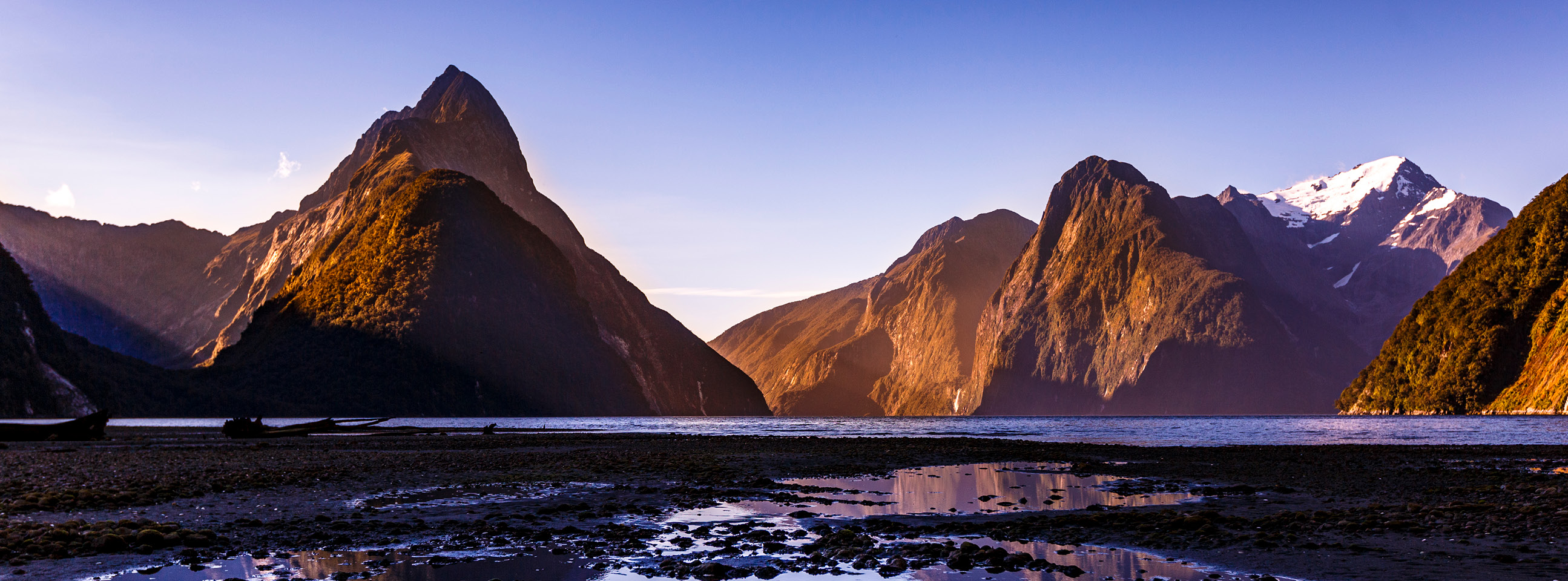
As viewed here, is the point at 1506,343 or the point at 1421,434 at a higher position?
the point at 1506,343

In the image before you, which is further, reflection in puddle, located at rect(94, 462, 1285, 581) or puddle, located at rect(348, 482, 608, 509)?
puddle, located at rect(348, 482, 608, 509)

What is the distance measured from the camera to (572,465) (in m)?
36.7

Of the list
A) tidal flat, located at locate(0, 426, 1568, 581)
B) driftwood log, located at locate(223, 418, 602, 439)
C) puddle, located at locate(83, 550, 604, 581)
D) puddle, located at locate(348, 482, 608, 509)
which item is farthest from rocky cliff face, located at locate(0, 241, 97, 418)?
puddle, located at locate(83, 550, 604, 581)

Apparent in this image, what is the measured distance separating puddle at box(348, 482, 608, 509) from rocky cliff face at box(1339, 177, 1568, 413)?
11941 centimetres

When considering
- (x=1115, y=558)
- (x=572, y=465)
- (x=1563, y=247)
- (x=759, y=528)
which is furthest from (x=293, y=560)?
(x=1563, y=247)

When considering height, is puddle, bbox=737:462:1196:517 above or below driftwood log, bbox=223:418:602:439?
below

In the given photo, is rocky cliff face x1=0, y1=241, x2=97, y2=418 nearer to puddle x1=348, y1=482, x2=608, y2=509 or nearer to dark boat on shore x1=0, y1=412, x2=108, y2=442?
dark boat on shore x1=0, y1=412, x2=108, y2=442

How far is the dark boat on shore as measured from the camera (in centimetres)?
5647

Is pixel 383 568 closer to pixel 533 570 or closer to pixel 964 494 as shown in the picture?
pixel 533 570

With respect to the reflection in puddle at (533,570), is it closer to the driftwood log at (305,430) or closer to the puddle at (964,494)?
the puddle at (964,494)

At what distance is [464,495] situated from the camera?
24656mm

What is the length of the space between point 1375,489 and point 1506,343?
460ft

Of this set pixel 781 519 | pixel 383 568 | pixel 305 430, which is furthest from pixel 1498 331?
pixel 383 568

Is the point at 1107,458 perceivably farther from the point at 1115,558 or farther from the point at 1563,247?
the point at 1563,247
